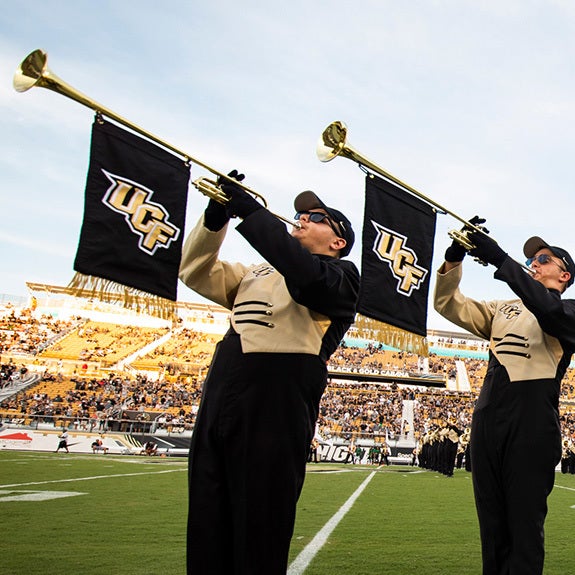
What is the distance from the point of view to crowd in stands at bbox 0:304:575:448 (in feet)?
95.1

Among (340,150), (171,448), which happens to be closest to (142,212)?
(340,150)

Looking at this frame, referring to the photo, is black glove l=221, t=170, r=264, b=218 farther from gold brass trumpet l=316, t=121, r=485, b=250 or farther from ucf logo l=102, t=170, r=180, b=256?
gold brass trumpet l=316, t=121, r=485, b=250

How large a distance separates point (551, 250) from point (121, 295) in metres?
2.56

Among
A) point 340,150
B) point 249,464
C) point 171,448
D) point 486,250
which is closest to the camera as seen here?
point 249,464

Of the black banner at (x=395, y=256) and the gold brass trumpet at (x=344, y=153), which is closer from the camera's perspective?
the gold brass trumpet at (x=344, y=153)

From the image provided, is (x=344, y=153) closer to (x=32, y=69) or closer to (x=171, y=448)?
(x=32, y=69)

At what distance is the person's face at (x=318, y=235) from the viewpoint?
8.88ft

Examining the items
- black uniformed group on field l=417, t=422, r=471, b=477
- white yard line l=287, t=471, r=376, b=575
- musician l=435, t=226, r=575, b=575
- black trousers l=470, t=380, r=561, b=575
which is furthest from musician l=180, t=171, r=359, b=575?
black uniformed group on field l=417, t=422, r=471, b=477

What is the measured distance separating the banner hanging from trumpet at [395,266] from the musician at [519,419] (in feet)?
0.91

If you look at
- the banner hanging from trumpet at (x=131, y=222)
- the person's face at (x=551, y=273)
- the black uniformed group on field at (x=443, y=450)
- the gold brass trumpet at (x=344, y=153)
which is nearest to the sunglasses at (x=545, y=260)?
the person's face at (x=551, y=273)

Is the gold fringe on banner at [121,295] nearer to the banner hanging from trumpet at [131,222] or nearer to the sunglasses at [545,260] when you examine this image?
the banner hanging from trumpet at [131,222]

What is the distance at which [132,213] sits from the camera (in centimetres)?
253

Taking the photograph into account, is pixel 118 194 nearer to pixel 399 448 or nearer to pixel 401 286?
pixel 401 286

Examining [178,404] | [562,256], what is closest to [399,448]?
[178,404]
